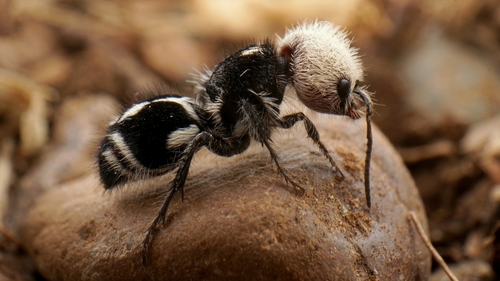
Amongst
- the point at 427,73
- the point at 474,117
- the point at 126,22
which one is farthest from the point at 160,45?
the point at 474,117

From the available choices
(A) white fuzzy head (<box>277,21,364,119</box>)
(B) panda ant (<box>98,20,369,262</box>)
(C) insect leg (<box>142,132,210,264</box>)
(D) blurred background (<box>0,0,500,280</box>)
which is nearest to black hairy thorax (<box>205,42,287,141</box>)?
(B) panda ant (<box>98,20,369,262</box>)

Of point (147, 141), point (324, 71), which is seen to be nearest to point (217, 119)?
point (147, 141)

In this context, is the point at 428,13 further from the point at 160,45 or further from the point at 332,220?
the point at 332,220

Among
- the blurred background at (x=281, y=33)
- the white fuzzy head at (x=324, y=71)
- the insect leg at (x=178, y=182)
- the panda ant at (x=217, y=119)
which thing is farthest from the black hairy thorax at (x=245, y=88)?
the blurred background at (x=281, y=33)

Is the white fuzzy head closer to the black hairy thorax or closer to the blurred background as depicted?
the black hairy thorax

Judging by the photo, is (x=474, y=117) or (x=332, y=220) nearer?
(x=332, y=220)

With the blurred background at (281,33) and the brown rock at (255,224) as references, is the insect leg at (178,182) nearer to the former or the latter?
the brown rock at (255,224)
